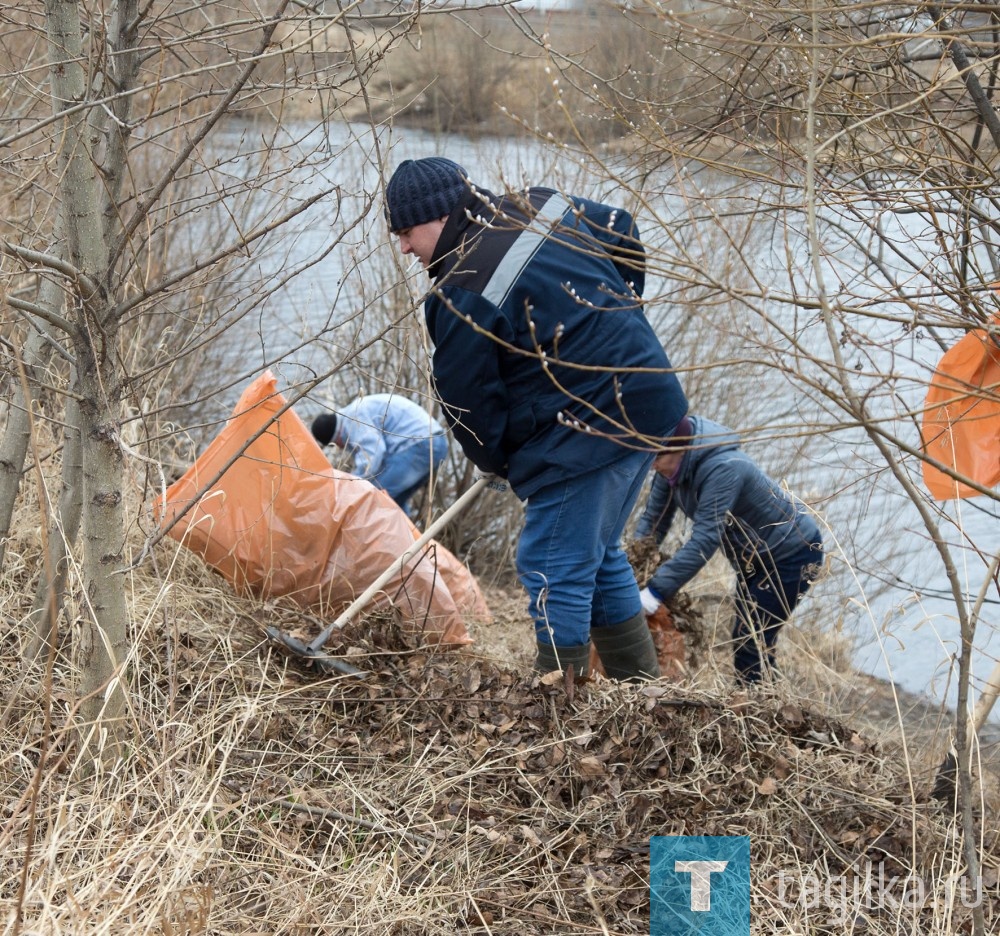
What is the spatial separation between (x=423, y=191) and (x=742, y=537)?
90.5 inches

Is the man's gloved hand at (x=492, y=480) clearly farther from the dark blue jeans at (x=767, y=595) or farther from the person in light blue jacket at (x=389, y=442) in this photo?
the person in light blue jacket at (x=389, y=442)

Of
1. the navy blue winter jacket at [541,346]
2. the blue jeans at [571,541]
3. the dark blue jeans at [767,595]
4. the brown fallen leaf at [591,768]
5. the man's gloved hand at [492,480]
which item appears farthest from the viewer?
the dark blue jeans at [767,595]

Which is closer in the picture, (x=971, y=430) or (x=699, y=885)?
(x=699, y=885)

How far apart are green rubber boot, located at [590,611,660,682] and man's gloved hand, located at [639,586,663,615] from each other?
65 cm

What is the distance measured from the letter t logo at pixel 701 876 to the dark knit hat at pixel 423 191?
6.63 feet

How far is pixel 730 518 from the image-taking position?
15.4 feet

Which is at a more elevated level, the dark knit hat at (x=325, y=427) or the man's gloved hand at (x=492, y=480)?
the man's gloved hand at (x=492, y=480)

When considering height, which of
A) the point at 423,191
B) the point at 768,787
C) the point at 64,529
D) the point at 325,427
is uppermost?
the point at 423,191

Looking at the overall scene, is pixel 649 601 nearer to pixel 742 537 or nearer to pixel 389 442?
pixel 742 537

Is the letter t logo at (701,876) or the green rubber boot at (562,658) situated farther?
the green rubber boot at (562,658)

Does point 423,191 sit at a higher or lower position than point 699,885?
higher

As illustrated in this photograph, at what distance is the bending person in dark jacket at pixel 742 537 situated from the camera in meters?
4.48

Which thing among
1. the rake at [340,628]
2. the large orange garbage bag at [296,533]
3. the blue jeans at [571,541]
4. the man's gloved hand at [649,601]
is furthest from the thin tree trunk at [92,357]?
the man's gloved hand at [649,601]

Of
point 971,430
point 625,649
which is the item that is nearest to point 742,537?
point 625,649
